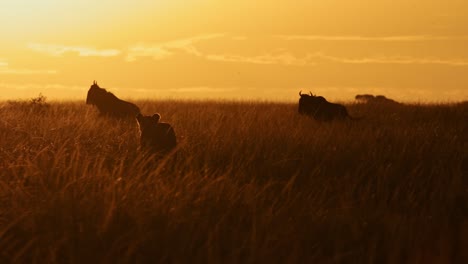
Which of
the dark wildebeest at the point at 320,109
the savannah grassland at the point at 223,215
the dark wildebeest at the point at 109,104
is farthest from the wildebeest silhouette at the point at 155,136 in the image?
the dark wildebeest at the point at 320,109

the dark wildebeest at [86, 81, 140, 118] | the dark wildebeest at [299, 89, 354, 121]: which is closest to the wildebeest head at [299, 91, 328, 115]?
the dark wildebeest at [299, 89, 354, 121]

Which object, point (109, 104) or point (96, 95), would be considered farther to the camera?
point (96, 95)

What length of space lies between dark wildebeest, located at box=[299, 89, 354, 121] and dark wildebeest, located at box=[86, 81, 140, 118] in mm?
3216

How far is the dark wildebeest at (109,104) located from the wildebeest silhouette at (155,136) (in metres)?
4.53

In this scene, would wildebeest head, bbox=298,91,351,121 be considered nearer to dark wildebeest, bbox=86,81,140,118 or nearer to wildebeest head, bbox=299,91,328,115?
A: wildebeest head, bbox=299,91,328,115

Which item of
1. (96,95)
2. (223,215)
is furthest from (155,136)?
(96,95)

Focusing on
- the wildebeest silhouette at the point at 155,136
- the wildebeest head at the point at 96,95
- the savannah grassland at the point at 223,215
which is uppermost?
the wildebeest head at the point at 96,95

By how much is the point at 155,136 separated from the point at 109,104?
216 inches

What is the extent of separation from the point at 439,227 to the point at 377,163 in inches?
94.4

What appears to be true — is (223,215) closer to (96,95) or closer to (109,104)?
(109,104)

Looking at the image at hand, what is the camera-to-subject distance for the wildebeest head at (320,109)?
1225cm

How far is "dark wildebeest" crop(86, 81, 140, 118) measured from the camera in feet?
38.8

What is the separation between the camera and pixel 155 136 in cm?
690

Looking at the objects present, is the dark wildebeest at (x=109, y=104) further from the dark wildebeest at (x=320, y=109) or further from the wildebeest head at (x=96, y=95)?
the dark wildebeest at (x=320, y=109)
